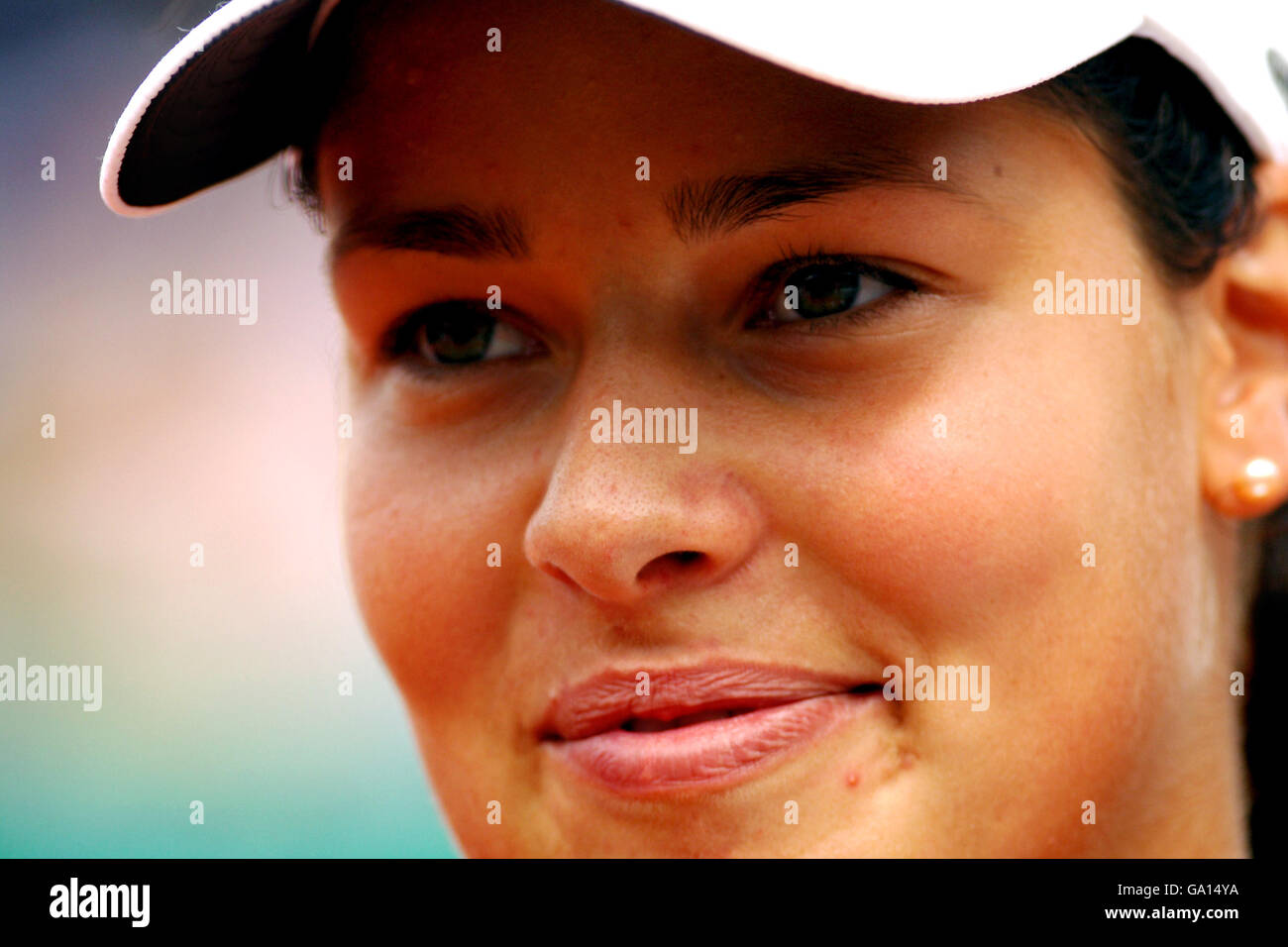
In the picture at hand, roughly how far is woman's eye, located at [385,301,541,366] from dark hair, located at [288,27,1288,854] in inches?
7.9

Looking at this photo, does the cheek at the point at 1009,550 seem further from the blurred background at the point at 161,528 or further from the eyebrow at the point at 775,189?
the blurred background at the point at 161,528

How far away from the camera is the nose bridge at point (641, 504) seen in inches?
40.9

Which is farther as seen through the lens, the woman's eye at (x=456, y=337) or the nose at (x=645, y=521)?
the woman's eye at (x=456, y=337)

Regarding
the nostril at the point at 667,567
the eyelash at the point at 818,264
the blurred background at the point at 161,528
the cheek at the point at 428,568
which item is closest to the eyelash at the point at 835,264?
the eyelash at the point at 818,264

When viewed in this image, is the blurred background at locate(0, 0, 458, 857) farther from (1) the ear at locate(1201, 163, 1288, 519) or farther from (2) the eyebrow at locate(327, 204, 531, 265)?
(1) the ear at locate(1201, 163, 1288, 519)

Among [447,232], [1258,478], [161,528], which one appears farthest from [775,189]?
[161,528]

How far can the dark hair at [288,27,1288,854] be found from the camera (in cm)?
116

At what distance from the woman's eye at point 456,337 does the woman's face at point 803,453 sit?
96 mm

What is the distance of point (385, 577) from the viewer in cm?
131

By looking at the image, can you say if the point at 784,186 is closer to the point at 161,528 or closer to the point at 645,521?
the point at 645,521

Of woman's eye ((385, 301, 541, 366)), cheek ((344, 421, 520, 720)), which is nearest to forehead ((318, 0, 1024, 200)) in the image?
woman's eye ((385, 301, 541, 366))

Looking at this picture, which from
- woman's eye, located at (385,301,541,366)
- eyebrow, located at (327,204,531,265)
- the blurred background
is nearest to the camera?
eyebrow, located at (327,204,531,265)

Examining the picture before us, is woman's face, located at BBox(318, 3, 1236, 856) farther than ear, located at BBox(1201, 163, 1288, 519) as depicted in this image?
No

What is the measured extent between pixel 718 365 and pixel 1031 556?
1.00 feet
